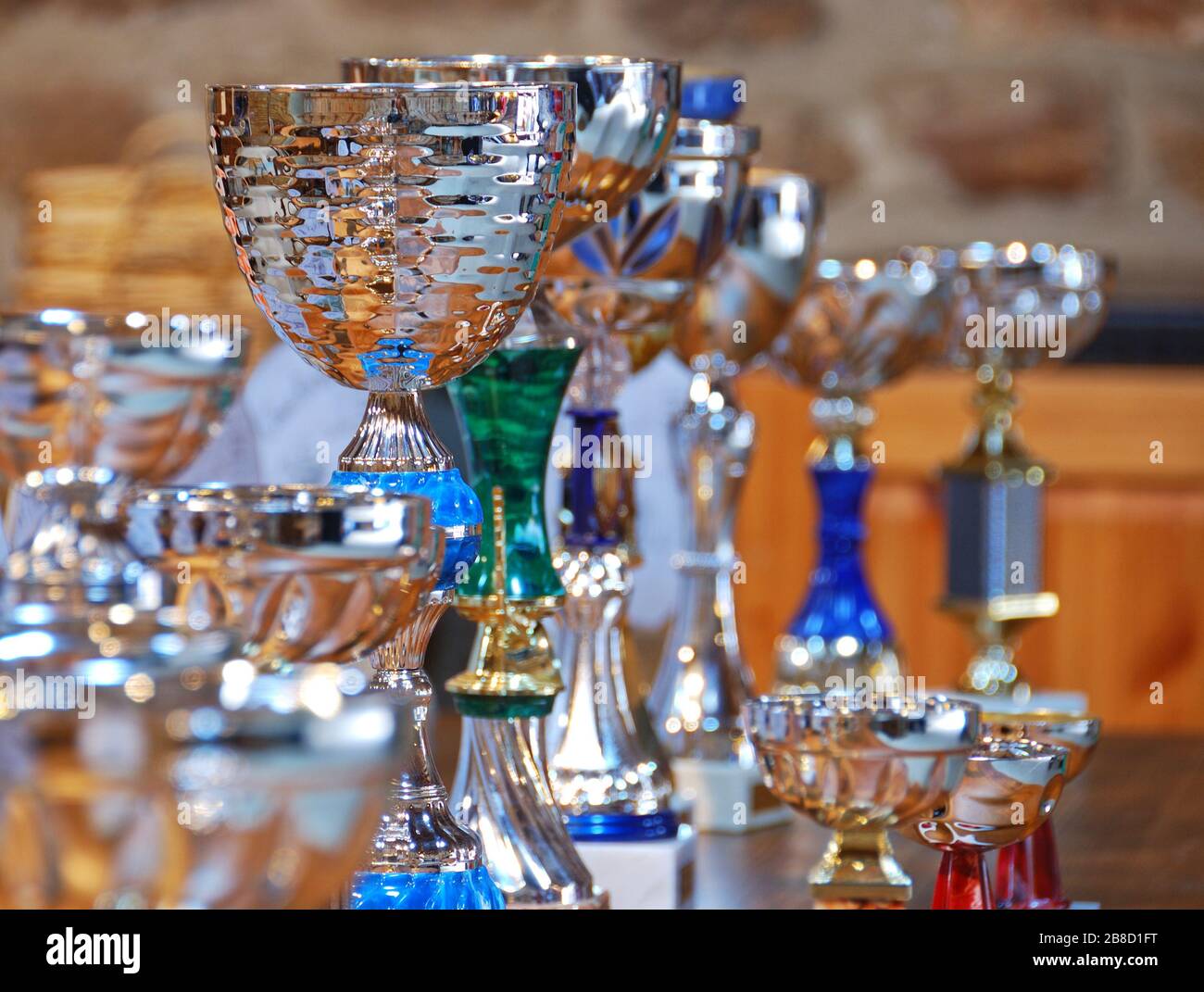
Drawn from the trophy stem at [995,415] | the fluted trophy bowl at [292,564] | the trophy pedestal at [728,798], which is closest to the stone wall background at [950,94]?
the trophy stem at [995,415]

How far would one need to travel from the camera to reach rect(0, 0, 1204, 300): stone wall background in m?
2.27

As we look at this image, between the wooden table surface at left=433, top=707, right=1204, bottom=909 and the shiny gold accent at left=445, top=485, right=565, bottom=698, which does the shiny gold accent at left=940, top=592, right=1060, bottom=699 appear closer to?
the wooden table surface at left=433, top=707, right=1204, bottom=909

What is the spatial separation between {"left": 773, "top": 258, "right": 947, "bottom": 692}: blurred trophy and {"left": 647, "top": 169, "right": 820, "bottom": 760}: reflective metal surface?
0.09m

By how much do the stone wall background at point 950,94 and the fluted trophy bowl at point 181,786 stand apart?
197 cm

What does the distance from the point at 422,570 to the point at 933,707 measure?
8.3 inches

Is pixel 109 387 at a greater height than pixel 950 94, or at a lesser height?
lesser

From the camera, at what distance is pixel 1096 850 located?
832 mm

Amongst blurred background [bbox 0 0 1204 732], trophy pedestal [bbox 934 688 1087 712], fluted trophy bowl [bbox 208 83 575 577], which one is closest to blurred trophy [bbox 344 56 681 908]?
fluted trophy bowl [bbox 208 83 575 577]

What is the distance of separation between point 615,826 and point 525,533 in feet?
0.54

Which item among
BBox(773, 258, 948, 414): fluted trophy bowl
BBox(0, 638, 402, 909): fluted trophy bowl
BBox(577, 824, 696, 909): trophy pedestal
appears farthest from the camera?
BBox(773, 258, 948, 414): fluted trophy bowl

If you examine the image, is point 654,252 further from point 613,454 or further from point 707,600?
point 707,600

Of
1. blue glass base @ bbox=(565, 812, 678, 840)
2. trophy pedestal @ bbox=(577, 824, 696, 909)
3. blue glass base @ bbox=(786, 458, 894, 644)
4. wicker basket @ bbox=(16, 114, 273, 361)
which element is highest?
wicker basket @ bbox=(16, 114, 273, 361)

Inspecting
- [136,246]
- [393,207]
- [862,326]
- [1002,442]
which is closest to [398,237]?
[393,207]
